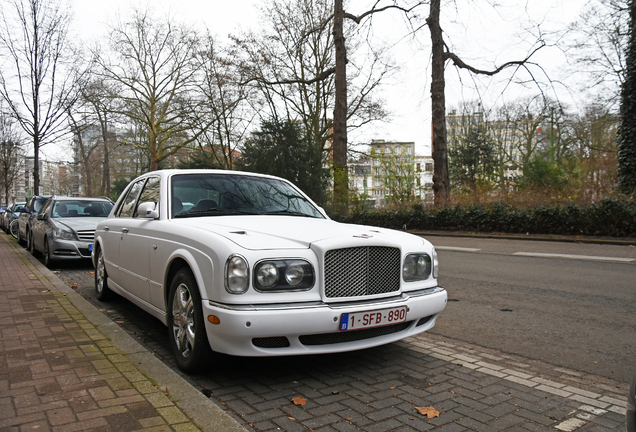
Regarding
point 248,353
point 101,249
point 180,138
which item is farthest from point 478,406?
point 180,138

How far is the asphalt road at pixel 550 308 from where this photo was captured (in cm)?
475

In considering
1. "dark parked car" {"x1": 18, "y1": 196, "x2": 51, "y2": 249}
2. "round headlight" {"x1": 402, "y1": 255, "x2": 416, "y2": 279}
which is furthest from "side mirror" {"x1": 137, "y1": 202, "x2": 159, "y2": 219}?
"dark parked car" {"x1": 18, "y1": 196, "x2": 51, "y2": 249}

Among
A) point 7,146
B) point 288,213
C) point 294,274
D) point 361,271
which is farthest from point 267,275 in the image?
point 7,146

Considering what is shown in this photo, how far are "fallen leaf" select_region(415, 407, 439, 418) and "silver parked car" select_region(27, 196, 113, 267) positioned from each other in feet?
28.9

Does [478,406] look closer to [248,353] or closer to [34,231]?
[248,353]

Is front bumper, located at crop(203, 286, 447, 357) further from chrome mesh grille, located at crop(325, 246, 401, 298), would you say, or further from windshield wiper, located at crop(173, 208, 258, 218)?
windshield wiper, located at crop(173, 208, 258, 218)

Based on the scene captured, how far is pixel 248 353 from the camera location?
3463 millimetres

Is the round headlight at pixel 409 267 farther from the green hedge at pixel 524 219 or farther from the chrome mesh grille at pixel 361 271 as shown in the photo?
the green hedge at pixel 524 219

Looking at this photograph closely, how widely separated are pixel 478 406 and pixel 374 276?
3.70 feet

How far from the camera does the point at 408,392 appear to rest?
141 inches

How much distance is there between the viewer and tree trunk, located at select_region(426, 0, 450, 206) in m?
22.2

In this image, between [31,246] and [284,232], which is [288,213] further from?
[31,246]

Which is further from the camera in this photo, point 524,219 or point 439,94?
point 439,94

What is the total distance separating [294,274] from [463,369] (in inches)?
66.7
